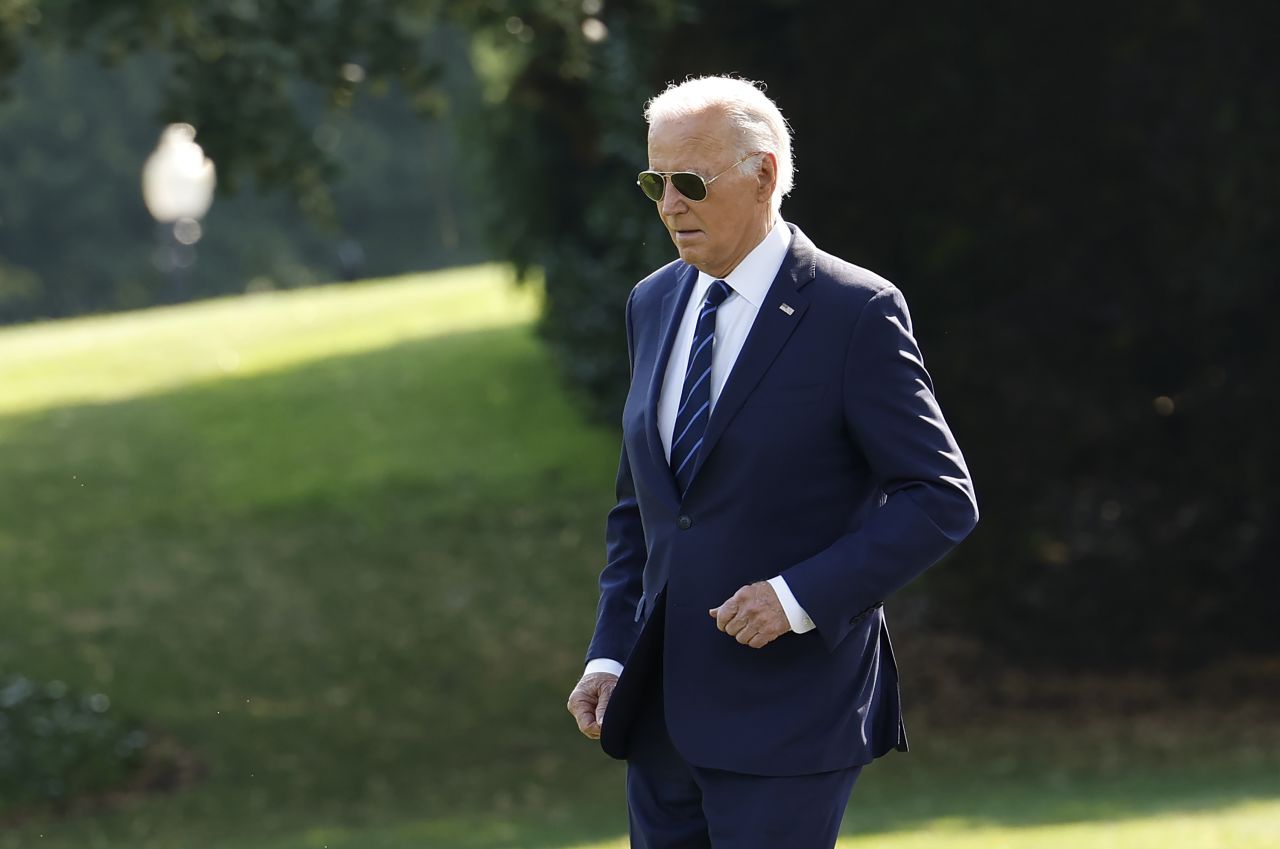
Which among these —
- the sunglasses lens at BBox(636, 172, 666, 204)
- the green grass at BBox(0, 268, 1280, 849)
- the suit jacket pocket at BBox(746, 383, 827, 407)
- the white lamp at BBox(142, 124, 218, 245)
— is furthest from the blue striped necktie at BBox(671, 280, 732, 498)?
the white lamp at BBox(142, 124, 218, 245)

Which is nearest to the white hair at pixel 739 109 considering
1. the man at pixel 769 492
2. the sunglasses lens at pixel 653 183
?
the man at pixel 769 492

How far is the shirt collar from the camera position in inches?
152

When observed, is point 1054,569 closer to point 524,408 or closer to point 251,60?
point 251,60

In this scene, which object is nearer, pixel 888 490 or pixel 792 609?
pixel 792 609

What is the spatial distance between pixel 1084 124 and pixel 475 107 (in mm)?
8574

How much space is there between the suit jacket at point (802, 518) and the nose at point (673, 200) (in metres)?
0.25

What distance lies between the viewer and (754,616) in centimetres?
362

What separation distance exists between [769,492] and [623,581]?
23.5 inches

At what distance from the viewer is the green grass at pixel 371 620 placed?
440 inches

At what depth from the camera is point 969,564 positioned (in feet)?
42.8

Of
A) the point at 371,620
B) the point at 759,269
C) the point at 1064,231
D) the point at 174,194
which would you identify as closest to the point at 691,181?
the point at 759,269

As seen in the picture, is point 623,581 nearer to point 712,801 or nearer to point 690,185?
point 712,801

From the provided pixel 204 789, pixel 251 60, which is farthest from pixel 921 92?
pixel 204 789

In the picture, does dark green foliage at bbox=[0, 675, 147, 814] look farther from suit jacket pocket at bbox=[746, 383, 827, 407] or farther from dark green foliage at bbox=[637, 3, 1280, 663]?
suit jacket pocket at bbox=[746, 383, 827, 407]
